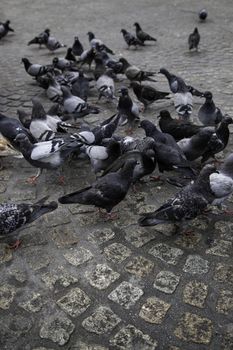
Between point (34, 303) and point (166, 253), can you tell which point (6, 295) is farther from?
point (166, 253)

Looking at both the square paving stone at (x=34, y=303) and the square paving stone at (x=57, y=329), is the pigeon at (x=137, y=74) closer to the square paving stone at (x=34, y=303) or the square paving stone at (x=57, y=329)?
the square paving stone at (x=34, y=303)

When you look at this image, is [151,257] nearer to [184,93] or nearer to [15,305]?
[15,305]

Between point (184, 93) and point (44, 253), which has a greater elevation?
point (184, 93)

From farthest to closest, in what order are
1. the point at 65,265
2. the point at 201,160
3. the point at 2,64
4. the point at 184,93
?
the point at 2,64
the point at 184,93
the point at 201,160
the point at 65,265

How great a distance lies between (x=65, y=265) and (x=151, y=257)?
1.02 meters

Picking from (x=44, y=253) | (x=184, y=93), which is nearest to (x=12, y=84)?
(x=184, y=93)

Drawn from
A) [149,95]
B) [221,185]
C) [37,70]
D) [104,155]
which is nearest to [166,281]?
[221,185]

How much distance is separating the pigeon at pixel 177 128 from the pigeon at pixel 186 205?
1683 mm

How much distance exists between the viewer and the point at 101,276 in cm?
455

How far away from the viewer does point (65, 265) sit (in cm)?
471

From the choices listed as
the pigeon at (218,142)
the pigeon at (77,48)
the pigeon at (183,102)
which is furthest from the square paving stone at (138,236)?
the pigeon at (77,48)

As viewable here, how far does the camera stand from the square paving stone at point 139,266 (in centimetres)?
460

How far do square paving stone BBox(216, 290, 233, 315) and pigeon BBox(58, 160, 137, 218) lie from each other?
179 centimetres

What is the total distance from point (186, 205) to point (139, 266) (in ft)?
3.12
